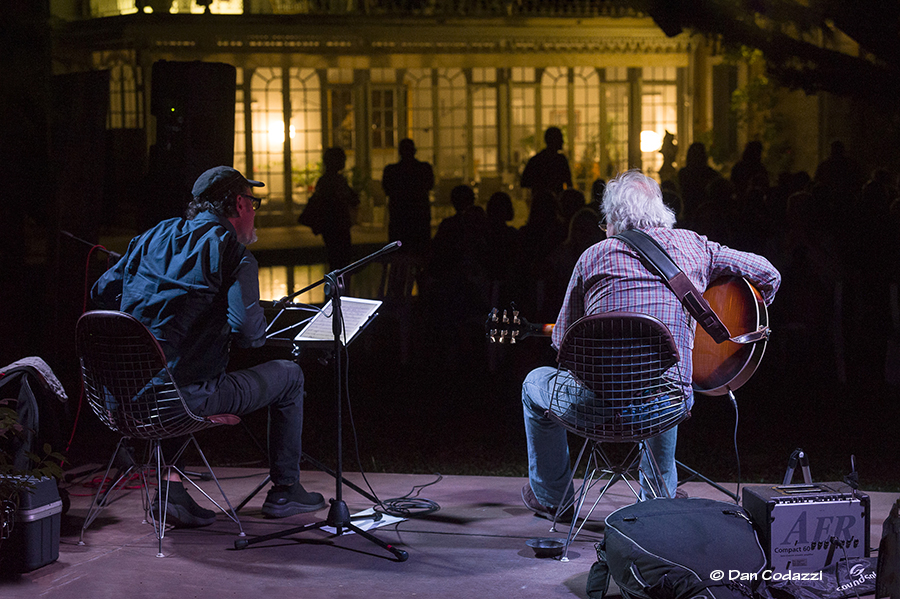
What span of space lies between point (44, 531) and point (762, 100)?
41.3ft


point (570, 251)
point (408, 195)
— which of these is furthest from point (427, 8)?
point (570, 251)

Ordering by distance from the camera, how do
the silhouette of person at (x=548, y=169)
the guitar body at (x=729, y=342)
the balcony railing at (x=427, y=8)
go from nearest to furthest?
the guitar body at (x=729, y=342) → the silhouette of person at (x=548, y=169) → the balcony railing at (x=427, y=8)

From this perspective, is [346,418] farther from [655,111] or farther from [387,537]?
[655,111]

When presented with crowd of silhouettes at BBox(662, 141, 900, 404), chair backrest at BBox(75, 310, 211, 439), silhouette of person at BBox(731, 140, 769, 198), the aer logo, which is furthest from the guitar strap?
silhouette of person at BBox(731, 140, 769, 198)

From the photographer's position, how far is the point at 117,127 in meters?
15.7

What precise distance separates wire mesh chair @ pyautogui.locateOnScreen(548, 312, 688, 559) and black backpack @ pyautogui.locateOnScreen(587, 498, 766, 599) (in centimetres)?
31

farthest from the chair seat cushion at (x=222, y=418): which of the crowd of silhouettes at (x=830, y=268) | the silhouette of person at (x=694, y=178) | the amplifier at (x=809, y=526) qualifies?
the silhouette of person at (x=694, y=178)

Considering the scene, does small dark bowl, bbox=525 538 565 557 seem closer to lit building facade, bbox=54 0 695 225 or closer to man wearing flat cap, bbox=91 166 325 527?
man wearing flat cap, bbox=91 166 325 527

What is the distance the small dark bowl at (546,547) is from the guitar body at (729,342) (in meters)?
0.86

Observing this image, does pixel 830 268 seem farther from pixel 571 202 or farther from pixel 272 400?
pixel 272 400

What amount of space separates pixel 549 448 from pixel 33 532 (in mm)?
2069

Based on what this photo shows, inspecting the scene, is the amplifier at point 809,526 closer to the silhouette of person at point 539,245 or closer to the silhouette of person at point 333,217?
the silhouette of person at point 539,245

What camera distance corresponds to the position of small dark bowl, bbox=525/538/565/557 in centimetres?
392

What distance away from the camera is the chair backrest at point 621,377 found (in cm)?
369
